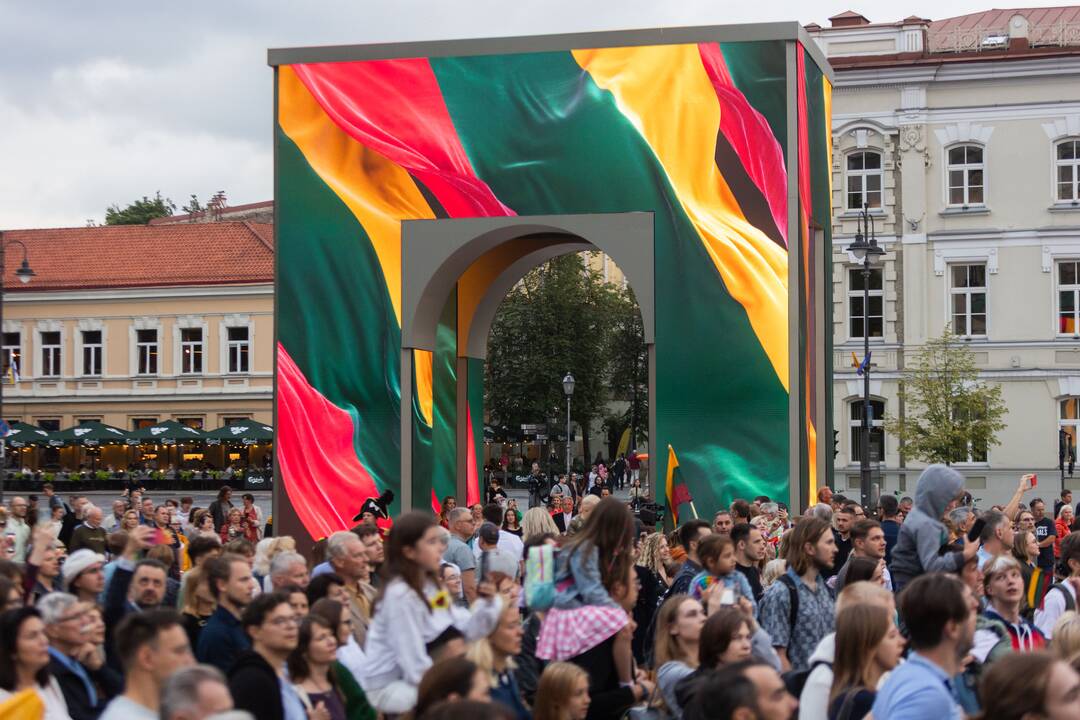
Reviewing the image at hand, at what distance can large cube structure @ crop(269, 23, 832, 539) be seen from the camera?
20797 mm

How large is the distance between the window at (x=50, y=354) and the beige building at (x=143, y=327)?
4 cm

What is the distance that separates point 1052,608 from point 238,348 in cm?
5463

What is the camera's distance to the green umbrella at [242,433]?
55.4m

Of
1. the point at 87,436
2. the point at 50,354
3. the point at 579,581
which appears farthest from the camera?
the point at 50,354

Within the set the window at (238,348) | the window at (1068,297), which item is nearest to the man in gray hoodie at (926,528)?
the window at (1068,297)

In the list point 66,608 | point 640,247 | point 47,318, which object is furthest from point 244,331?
point 66,608

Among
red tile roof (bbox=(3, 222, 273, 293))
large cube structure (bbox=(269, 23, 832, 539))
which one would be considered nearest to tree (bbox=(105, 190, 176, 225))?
red tile roof (bbox=(3, 222, 273, 293))

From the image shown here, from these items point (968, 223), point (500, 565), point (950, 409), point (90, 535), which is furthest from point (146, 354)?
point (500, 565)

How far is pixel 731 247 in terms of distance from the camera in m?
20.8

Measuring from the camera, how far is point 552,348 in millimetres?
64688

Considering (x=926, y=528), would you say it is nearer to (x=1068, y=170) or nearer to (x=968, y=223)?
(x=968, y=223)

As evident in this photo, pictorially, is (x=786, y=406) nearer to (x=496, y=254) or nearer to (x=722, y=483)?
(x=722, y=483)

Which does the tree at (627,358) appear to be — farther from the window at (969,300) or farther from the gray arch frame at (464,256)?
the gray arch frame at (464,256)

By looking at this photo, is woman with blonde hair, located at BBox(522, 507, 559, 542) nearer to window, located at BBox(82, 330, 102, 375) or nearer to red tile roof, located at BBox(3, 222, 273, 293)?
red tile roof, located at BBox(3, 222, 273, 293)
